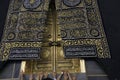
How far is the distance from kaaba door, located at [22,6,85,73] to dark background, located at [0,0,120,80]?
38cm

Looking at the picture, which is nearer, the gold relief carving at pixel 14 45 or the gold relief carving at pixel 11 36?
the gold relief carving at pixel 14 45

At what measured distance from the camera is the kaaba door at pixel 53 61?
3586 millimetres

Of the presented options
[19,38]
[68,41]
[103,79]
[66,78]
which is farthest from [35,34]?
[103,79]

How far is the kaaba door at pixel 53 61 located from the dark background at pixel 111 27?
0.38m

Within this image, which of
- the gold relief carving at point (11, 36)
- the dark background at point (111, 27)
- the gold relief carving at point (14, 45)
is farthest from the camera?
the gold relief carving at point (11, 36)

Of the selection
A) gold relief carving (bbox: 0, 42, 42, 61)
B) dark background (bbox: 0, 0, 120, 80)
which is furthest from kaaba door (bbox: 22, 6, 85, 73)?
dark background (bbox: 0, 0, 120, 80)

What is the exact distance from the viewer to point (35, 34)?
12.0 feet

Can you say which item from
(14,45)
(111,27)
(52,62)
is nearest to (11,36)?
(14,45)

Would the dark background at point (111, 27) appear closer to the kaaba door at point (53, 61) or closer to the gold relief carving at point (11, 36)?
the gold relief carving at point (11, 36)

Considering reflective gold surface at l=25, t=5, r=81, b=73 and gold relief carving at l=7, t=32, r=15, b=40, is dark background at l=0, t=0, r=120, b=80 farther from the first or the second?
reflective gold surface at l=25, t=5, r=81, b=73

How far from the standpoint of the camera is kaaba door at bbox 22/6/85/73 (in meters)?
3.59

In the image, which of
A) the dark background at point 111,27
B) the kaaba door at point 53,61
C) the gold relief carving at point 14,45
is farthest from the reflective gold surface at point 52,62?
the dark background at point 111,27

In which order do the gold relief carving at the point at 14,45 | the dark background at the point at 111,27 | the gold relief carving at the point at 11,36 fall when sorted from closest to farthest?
the dark background at the point at 111,27 < the gold relief carving at the point at 14,45 < the gold relief carving at the point at 11,36

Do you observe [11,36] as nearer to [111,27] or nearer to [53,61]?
[53,61]
